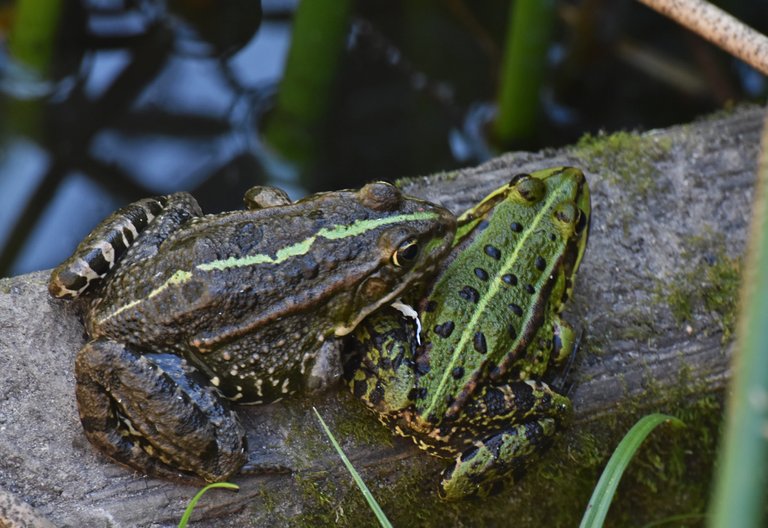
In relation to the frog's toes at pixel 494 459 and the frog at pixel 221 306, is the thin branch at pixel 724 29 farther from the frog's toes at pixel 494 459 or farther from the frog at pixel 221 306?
the frog's toes at pixel 494 459

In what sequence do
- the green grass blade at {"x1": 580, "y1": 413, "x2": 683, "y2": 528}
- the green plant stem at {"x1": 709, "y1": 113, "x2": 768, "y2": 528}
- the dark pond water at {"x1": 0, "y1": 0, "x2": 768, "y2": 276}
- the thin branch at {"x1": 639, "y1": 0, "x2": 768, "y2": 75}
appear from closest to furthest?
the green plant stem at {"x1": 709, "y1": 113, "x2": 768, "y2": 528}, the green grass blade at {"x1": 580, "y1": 413, "x2": 683, "y2": 528}, the thin branch at {"x1": 639, "y1": 0, "x2": 768, "y2": 75}, the dark pond water at {"x1": 0, "y1": 0, "x2": 768, "y2": 276}

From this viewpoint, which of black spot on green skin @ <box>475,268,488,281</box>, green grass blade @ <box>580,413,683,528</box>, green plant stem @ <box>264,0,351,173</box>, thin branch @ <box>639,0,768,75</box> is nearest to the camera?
green grass blade @ <box>580,413,683,528</box>

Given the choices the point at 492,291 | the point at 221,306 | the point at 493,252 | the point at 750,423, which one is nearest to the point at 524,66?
the point at 493,252

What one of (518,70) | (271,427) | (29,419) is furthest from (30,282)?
(518,70)

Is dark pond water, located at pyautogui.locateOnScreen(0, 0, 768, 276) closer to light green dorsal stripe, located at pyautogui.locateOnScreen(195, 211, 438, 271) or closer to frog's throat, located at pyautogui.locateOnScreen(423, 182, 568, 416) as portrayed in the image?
frog's throat, located at pyautogui.locateOnScreen(423, 182, 568, 416)

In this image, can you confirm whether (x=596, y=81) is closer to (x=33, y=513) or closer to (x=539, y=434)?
(x=539, y=434)

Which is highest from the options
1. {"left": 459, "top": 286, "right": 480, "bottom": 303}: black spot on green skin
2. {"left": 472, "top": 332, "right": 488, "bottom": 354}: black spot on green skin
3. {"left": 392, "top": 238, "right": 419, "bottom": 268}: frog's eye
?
{"left": 392, "top": 238, "right": 419, "bottom": 268}: frog's eye

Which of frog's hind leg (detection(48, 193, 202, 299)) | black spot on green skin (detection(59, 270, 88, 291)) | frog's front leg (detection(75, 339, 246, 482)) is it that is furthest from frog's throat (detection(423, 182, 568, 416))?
black spot on green skin (detection(59, 270, 88, 291))

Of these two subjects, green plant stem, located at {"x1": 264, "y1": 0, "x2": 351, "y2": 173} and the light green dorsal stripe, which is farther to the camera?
green plant stem, located at {"x1": 264, "y1": 0, "x2": 351, "y2": 173}
